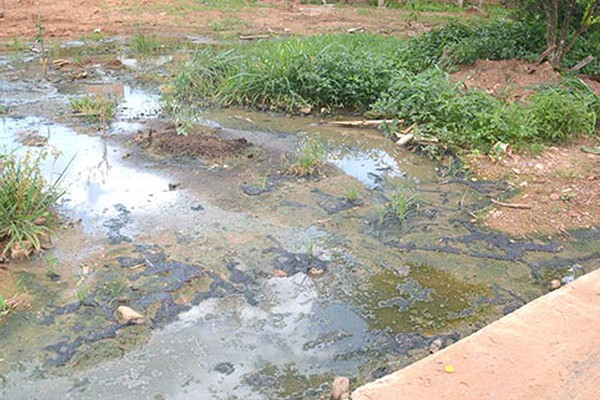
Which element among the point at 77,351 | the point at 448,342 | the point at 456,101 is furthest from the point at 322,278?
the point at 456,101

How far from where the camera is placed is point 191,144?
604 centimetres

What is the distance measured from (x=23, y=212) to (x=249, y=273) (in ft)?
5.20

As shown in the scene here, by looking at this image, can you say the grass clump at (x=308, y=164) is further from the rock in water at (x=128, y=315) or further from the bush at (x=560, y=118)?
the rock in water at (x=128, y=315)

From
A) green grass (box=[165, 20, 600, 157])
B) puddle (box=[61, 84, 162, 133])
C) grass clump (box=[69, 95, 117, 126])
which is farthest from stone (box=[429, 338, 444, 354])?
grass clump (box=[69, 95, 117, 126])

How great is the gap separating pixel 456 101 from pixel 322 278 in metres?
3.17

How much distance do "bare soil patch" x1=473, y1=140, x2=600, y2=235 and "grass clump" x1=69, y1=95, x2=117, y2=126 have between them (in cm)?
381

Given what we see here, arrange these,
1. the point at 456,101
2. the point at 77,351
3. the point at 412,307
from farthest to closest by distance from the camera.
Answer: the point at 456,101 → the point at 412,307 → the point at 77,351

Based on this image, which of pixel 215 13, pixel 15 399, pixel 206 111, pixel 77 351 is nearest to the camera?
pixel 15 399

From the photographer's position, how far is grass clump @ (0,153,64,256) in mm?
4168

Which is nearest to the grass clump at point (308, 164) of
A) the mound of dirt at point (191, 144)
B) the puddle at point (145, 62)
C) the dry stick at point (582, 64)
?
the mound of dirt at point (191, 144)

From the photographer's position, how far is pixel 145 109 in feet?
24.2

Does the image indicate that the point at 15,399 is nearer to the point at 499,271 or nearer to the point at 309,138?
the point at 499,271

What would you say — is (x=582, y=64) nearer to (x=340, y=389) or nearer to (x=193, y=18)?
(x=340, y=389)

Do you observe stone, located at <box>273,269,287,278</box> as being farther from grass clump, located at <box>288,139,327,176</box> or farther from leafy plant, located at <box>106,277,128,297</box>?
grass clump, located at <box>288,139,327,176</box>
